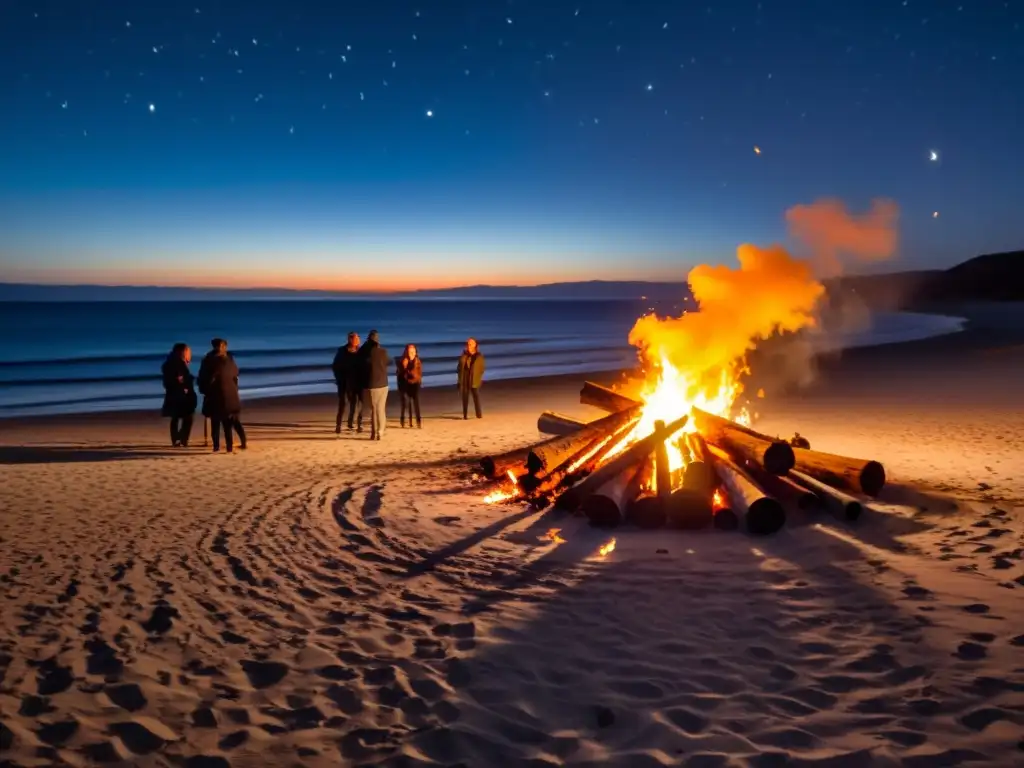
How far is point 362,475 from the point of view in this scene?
11359mm

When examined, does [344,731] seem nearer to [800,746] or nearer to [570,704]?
[570,704]

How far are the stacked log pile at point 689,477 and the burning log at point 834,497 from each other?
0.04ft

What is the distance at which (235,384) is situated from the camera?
13.8m

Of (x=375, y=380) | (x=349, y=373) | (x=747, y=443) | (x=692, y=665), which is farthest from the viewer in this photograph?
(x=349, y=373)

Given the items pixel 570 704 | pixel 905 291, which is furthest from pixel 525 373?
pixel 905 291

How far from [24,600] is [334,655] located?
3049 millimetres

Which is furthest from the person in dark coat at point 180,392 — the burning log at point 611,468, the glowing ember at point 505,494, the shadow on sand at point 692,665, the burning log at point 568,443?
the shadow on sand at point 692,665

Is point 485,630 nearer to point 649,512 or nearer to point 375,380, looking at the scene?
point 649,512

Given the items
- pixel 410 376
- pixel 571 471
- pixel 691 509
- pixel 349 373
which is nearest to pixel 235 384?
pixel 349 373

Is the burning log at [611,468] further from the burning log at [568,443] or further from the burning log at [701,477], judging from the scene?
the burning log at [568,443]

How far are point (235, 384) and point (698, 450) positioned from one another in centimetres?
832

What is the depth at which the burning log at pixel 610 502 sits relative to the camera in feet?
27.5

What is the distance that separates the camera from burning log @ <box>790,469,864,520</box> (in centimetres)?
812

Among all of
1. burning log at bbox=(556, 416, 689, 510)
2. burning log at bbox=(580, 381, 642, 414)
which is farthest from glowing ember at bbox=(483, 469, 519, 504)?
burning log at bbox=(580, 381, 642, 414)
